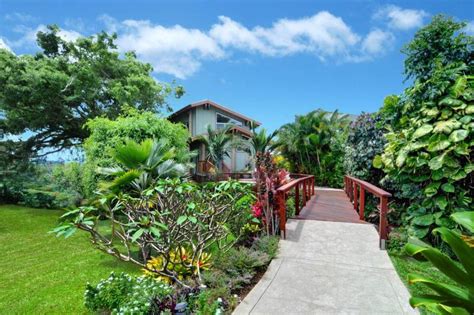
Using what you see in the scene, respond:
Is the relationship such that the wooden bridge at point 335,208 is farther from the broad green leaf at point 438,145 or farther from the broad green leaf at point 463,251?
the broad green leaf at point 463,251

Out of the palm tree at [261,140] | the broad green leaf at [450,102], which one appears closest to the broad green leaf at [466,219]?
the broad green leaf at [450,102]

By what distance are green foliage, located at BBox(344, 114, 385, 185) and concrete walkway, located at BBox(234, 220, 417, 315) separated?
3.14 meters

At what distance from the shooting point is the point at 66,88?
1419 centimetres

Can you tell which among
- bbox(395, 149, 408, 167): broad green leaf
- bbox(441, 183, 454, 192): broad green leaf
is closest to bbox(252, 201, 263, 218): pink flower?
bbox(395, 149, 408, 167): broad green leaf

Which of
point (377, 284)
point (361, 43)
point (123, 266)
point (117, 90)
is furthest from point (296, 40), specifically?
point (117, 90)

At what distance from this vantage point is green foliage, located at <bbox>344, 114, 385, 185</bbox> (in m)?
8.61

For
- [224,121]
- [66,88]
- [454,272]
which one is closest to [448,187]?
[454,272]

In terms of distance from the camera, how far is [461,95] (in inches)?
213

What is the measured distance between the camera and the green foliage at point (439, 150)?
5246 mm

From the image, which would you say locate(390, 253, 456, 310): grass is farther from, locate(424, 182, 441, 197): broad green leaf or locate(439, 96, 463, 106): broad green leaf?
locate(439, 96, 463, 106): broad green leaf

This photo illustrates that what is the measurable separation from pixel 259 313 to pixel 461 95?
17.5ft

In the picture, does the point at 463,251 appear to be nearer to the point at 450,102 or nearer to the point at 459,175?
the point at 459,175

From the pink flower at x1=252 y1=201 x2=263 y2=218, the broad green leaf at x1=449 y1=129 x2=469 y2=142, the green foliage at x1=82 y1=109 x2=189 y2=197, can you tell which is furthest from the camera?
the green foliage at x1=82 y1=109 x2=189 y2=197

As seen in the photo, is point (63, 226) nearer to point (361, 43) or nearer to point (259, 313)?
point (259, 313)
